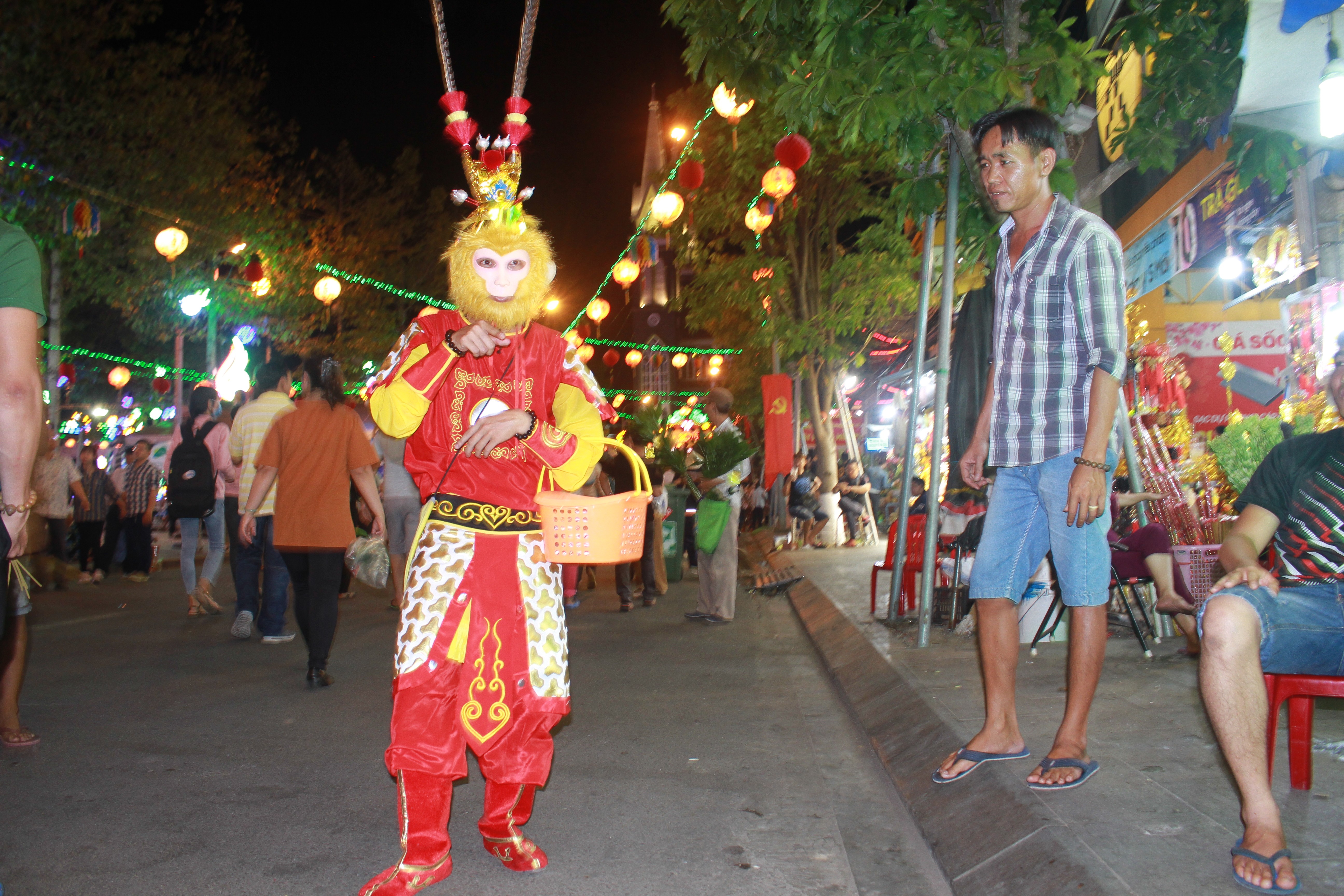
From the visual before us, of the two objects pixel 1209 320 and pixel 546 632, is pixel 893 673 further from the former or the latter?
pixel 1209 320

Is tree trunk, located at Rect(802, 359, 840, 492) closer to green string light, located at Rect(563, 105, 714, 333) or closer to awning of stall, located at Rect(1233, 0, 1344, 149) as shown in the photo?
green string light, located at Rect(563, 105, 714, 333)

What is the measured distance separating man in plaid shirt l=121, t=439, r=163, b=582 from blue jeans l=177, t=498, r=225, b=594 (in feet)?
11.8

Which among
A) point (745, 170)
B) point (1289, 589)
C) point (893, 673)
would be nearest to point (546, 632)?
point (1289, 589)

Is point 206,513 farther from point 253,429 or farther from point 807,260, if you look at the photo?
point 807,260

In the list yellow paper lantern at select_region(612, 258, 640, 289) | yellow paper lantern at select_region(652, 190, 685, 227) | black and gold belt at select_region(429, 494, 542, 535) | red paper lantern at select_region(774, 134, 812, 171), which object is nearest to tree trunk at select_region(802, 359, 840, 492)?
yellow paper lantern at select_region(612, 258, 640, 289)

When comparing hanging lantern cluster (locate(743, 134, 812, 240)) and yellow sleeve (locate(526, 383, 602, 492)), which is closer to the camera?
yellow sleeve (locate(526, 383, 602, 492))

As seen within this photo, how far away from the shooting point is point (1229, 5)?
5430 mm

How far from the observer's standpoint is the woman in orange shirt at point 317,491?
5.89 m

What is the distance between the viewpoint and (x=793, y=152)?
11.2 metres

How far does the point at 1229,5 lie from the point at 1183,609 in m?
3.24

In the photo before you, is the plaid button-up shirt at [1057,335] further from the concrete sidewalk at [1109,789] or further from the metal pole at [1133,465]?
the metal pole at [1133,465]

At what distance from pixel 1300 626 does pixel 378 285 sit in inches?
881

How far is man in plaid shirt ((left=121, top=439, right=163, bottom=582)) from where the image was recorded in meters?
12.4

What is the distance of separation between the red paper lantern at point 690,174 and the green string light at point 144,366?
18075 millimetres
